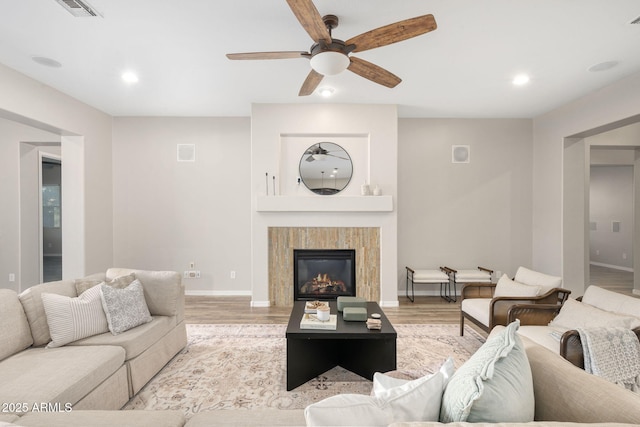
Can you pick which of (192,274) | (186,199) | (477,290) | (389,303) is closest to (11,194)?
(186,199)

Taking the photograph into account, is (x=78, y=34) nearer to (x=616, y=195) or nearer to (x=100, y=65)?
(x=100, y=65)

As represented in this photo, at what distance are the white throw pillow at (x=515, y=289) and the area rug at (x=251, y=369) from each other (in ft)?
1.94

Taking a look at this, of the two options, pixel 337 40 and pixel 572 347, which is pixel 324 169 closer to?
pixel 337 40

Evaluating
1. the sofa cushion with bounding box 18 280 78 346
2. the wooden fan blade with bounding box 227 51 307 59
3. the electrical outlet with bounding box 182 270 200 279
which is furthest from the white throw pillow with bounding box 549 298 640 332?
the electrical outlet with bounding box 182 270 200 279

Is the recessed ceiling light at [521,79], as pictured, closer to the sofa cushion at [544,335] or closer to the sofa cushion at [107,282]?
the sofa cushion at [544,335]

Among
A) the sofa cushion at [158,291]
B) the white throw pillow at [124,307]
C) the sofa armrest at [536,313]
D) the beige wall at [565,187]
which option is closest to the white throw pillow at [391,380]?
the sofa armrest at [536,313]

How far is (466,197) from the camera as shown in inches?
198

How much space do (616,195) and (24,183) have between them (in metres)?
12.2

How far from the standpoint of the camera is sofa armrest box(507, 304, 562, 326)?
264 centimetres

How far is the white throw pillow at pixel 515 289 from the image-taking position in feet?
9.38

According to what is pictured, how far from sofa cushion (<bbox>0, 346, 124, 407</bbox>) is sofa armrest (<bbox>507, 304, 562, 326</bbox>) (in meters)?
3.04

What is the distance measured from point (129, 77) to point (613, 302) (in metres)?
4.96

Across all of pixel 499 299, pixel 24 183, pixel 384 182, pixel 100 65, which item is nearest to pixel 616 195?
pixel 384 182

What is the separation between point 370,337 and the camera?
2.29 m
